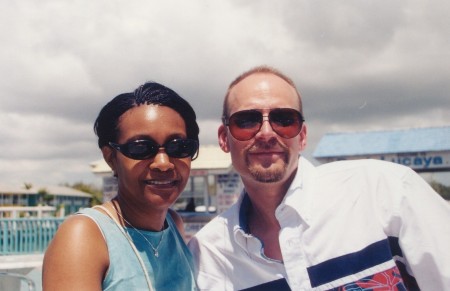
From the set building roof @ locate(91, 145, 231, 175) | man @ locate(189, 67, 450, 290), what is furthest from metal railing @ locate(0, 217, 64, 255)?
man @ locate(189, 67, 450, 290)

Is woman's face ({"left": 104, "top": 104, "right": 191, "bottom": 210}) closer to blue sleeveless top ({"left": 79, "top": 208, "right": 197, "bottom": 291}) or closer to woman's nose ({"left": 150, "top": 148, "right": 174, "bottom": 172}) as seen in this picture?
woman's nose ({"left": 150, "top": 148, "right": 174, "bottom": 172})

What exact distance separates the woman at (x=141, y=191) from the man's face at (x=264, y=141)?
0.36m

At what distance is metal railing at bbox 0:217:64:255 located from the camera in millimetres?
10586

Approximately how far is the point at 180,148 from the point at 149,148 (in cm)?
16

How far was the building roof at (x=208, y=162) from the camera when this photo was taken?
52.7 ft

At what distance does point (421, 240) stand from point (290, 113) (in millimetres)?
982

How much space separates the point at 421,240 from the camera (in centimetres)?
215

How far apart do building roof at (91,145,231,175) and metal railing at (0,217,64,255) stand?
183 inches

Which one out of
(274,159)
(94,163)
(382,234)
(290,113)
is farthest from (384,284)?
(94,163)

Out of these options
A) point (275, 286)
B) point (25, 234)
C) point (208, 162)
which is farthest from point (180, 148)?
point (208, 162)

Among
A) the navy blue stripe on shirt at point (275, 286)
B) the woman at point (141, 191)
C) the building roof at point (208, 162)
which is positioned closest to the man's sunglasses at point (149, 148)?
the woman at point (141, 191)

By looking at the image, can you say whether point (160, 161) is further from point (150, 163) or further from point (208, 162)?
point (208, 162)

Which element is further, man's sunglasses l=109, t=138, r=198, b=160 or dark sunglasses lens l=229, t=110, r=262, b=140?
dark sunglasses lens l=229, t=110, r=262, b=140

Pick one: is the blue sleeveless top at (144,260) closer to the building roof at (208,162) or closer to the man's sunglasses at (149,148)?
the man's sunglasses at (149,148)
